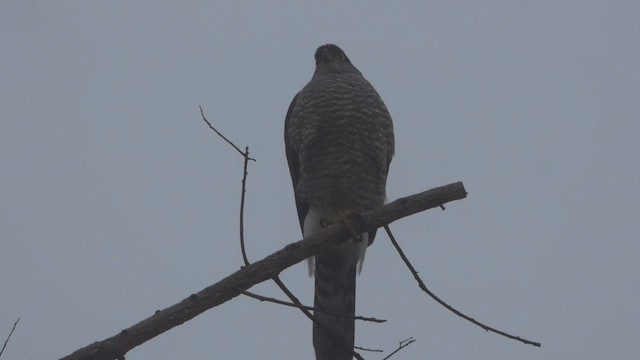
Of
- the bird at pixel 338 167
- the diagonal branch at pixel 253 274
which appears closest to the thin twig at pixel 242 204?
the diagonal branch at pixel 253 274

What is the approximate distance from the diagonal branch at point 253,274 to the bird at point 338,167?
4.86ft

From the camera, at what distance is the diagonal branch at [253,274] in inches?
125

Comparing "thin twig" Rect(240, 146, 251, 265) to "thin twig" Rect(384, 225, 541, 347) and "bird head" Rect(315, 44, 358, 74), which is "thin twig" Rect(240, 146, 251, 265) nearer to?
"thin twig" Rect(384, 225, 541, 347)

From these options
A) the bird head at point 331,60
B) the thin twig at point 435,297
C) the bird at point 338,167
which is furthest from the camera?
the bird head at point 331,60

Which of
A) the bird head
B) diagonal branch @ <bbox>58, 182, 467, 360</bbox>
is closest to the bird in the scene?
the bird head

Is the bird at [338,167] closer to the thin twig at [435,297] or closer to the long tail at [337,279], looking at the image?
the long tail at [337,279]

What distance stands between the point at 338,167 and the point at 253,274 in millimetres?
2002

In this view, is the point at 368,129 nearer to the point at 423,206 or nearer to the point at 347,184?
the point at 347,184

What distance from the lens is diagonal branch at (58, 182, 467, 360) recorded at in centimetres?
316

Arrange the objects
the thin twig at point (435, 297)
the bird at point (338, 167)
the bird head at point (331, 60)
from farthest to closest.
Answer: the bird head at point (331, 60) < the bird at point (338, 167) < the thin twig at point (435, 297)

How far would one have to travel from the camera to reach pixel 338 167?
529cm

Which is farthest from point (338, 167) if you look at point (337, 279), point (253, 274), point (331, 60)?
point (253, 274)

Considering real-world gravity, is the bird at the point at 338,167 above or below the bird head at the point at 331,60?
below

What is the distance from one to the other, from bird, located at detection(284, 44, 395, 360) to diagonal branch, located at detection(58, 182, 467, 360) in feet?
4.86
